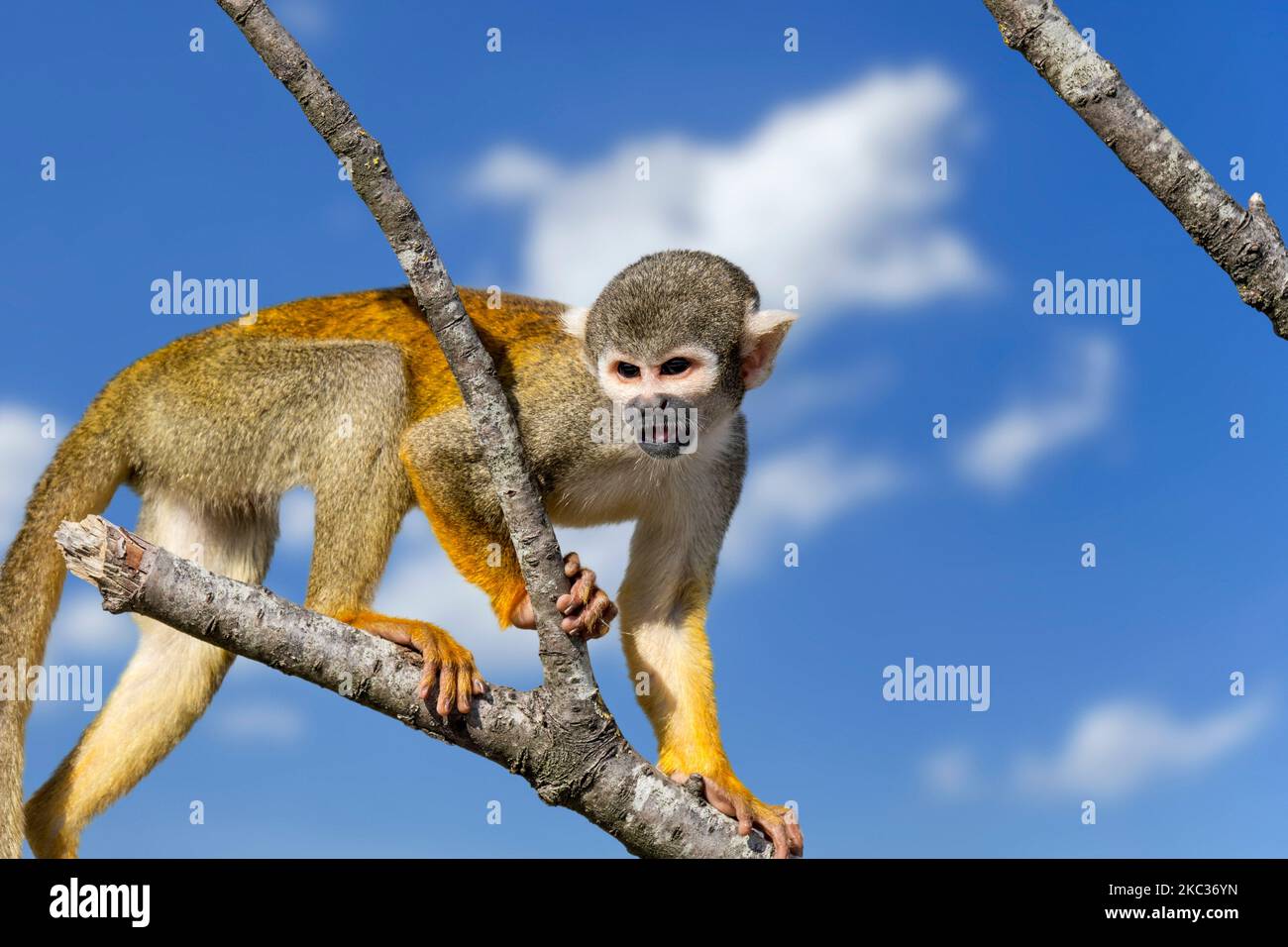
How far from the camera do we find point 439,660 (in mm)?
6125

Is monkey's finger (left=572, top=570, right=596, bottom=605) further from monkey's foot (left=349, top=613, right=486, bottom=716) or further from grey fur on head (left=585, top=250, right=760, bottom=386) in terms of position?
grey fur on head (left=585, top=250, right=760, bottom=386)

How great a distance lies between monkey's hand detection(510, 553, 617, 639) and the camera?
615cm

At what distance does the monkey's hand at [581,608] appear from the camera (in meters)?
6.15

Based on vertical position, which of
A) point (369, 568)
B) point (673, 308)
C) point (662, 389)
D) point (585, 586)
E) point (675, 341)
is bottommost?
point (585, 586)

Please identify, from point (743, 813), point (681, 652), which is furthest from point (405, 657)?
point (743, 813)

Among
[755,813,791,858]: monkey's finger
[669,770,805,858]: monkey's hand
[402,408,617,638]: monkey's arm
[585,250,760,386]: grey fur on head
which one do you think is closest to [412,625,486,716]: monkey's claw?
[402,408,617,638]: monkey's arm

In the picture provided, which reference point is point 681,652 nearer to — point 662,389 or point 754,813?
point 754,813

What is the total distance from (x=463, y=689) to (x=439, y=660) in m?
0.20

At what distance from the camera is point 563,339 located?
756cm

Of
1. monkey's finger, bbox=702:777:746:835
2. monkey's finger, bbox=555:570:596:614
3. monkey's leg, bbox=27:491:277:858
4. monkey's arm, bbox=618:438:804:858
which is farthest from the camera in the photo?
monkey's leg, bbox=27:491:277:858

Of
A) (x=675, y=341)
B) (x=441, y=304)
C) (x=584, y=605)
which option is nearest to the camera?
(x=441, y=304)

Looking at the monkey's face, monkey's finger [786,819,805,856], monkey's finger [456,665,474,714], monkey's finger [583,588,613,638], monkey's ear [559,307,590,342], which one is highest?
monkey's ear [559,307,590,342]

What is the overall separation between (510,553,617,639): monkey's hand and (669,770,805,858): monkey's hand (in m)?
1.23
